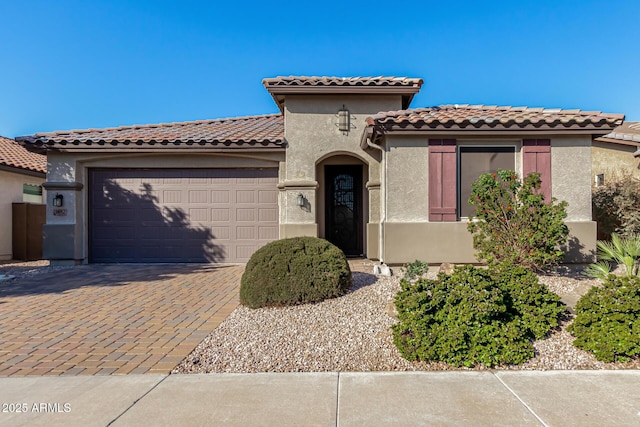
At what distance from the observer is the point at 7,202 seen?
1301cm

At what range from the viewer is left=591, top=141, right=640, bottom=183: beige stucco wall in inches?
460

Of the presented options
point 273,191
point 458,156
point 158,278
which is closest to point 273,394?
point 158,278

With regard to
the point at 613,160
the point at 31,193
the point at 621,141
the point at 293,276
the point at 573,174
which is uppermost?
the point at 621,141

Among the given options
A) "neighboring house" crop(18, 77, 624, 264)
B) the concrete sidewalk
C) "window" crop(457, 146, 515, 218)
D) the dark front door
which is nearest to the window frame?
"window" crop(457, 146, 515, 218)

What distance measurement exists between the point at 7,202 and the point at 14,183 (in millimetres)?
781

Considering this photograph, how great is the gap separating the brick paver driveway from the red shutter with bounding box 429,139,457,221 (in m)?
4.83

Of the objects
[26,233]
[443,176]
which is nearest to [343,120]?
[443,176]

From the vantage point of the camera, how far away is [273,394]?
3.57m

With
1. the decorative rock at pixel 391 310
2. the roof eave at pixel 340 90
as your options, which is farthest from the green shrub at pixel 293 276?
the roof eave at pixel 340 90

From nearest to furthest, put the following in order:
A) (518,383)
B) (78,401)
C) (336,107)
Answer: (78,401) → (518,383) → (336,107)

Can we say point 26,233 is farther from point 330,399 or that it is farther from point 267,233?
point 330,399

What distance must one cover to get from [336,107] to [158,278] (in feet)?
21.2

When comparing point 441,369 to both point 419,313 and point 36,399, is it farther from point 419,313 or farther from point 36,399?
point 36,399

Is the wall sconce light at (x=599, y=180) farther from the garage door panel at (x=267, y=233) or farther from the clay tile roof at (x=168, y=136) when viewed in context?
the garage door panel at (x=267, y=233)
